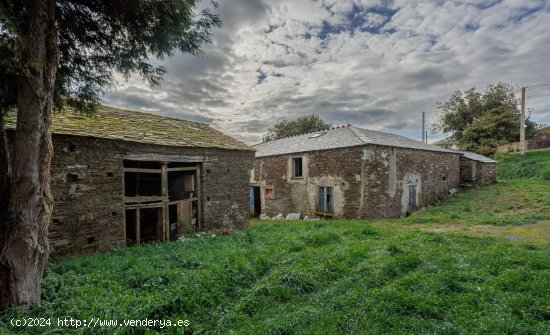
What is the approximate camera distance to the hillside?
3.68 metres

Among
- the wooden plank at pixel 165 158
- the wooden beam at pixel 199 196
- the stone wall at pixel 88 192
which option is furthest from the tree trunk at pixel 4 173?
the wooden beam at pixel 199 196

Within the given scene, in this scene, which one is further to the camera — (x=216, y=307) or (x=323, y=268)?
(x=323, y=268)

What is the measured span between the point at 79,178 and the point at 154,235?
4446 millimetres

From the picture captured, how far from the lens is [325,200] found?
49.9 feet

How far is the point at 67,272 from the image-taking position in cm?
546

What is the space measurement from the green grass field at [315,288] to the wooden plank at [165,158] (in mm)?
2807

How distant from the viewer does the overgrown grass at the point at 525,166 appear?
21.7m

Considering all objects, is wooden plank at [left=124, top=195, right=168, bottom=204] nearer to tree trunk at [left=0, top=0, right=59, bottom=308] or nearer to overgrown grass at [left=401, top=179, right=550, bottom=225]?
tree trunk at [left=0, top=0, right=59, bottom=308]

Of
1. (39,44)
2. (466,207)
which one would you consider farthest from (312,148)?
(39,44)

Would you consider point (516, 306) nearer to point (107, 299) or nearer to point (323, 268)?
point (323, 268)

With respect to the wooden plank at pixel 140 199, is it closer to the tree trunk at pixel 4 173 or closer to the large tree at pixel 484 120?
the tree trunk at pixel 4 173

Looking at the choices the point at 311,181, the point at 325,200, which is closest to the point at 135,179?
the point at 311,181

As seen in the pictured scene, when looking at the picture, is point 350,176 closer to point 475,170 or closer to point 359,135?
point 359,135

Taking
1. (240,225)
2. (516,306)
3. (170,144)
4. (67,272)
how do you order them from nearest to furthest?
(516,306)
(67,272)
(170,144)
(240,225)
